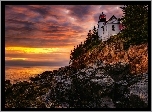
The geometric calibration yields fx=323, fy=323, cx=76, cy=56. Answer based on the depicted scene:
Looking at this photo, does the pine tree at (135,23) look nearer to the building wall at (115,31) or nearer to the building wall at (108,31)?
the building wall at (115,31)

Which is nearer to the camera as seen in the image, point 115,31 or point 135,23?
point 135,23

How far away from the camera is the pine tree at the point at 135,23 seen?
57.6 ft

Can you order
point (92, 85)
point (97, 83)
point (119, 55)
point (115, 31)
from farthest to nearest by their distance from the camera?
point (115, 31)
point (119, 55)
point (97, 83)
point (92, 85)

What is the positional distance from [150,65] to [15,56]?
679 cm

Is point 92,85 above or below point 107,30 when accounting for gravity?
below

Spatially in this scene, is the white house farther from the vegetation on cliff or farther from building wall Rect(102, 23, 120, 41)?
the vegetation on cliff

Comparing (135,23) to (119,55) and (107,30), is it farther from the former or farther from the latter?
(107,30)

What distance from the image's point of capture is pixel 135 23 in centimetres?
1969

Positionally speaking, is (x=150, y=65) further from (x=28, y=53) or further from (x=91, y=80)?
(x=28, y=53)

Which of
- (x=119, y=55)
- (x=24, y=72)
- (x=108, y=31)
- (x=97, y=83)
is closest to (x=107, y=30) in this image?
(x=108, y=31)

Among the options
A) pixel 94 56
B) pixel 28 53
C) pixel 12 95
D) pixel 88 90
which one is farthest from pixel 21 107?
pixel 94 56

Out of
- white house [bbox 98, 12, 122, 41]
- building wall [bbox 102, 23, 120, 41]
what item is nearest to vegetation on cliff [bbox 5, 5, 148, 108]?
building wall [bbox 102, 23, 120, 41]

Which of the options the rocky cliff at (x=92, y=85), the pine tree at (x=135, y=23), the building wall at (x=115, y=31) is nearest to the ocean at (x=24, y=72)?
the rocky cliff at (x=92, y=85)

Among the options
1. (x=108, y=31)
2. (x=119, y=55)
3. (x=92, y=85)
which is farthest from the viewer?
(x=108, y=31)
